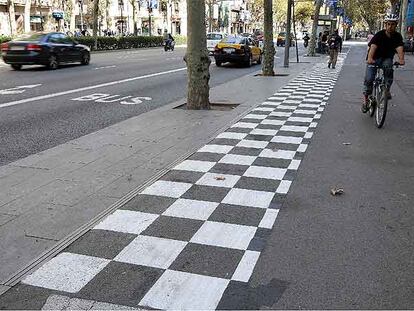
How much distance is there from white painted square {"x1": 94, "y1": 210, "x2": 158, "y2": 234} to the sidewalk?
0.10 metres

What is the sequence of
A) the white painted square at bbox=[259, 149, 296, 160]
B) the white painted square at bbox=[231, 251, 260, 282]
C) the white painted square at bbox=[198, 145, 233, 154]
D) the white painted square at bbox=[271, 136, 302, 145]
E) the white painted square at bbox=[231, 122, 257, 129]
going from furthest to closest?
the white painted square at bbox=[231, 122, 257, 129], the white painted square at bbox=[271, 136, 302, 145], the white painted square at bbox=[198, 145, 233, 154], the white painted square at bbox=[259, 149, 296, 160], the white painted square at bbox=[231, 251, 260, 282]

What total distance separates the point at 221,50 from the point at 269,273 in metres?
22.8

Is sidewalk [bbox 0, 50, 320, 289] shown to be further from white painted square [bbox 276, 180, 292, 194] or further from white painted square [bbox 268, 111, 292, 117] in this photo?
white painted square [bbox 276, 180, 292, 194]

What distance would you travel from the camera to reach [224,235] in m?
4.15

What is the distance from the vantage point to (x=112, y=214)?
4578mm

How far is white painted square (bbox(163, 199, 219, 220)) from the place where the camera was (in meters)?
4.58

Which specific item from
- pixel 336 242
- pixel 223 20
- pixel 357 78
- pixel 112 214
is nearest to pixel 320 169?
pixel 336 242

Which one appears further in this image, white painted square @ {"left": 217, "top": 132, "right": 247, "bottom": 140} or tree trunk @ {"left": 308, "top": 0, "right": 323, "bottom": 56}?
tree trunk @ {"left": 308, "top": 0, "right": 323, "bottom": 56}

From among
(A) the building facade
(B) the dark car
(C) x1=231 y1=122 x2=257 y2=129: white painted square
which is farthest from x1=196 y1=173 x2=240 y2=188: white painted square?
(A) the building facade

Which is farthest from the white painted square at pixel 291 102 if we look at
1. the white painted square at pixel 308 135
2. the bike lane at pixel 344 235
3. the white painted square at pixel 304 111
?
the bike lane at pixel 344 235

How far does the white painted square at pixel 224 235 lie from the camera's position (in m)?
3.99

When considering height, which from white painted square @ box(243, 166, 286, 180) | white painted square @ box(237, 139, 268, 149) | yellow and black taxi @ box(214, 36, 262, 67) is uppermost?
yellow and black taxi @ box(214, 36, 262, 67)

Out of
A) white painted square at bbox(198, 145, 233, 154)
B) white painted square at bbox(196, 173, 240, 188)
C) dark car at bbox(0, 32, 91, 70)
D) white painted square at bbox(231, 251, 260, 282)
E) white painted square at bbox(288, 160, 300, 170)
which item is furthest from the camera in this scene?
dark car at bbox(0, 32, 91, 70)

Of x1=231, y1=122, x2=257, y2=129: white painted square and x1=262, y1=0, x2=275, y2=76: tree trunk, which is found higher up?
x1=262, y1=0, x2=275, y2=76: tree trunk
